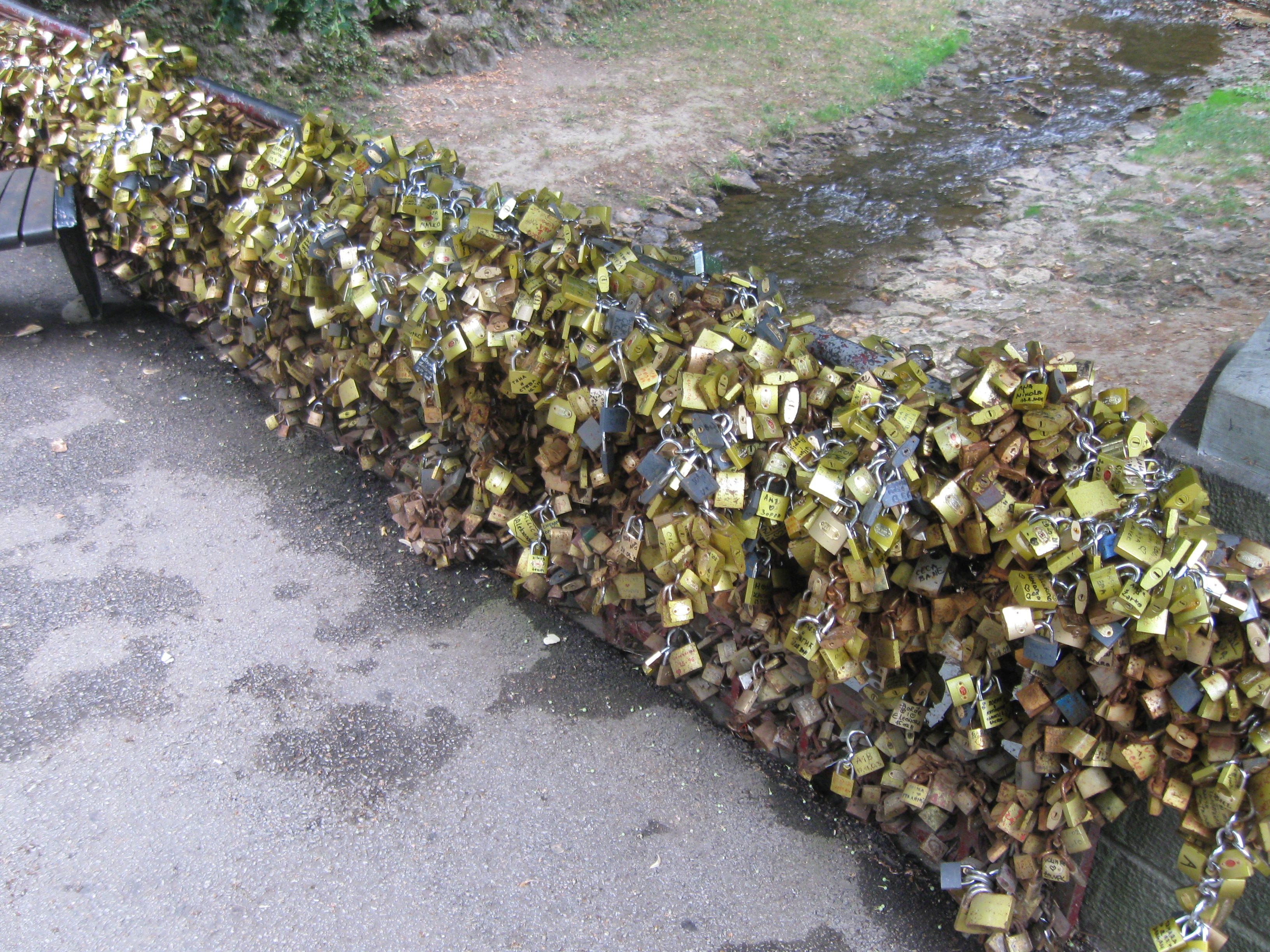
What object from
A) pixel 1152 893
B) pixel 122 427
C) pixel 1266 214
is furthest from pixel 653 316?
pixel 1266 214

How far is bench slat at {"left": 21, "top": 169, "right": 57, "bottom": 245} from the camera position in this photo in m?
4.26

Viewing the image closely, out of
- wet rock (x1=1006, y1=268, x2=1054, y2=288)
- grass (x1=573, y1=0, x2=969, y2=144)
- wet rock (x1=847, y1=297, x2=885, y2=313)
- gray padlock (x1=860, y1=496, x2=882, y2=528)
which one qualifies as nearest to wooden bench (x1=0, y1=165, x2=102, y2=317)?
wet rock (x1=847, y1=297, x2=885, y2=313)

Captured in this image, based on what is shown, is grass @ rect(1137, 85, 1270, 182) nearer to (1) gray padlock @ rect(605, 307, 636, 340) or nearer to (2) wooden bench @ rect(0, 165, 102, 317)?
(1) gray padlock @ rect(605, 307, 636, 340)

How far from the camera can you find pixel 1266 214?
561 centimetres

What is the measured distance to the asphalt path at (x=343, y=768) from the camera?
88.0 inches

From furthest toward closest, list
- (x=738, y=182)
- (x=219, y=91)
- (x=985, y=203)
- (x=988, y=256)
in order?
(x=738, y=182) < (x=985, y=203) < (x=988, y=256) < (x=219, y=91)

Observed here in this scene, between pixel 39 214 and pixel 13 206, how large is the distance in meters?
0.17

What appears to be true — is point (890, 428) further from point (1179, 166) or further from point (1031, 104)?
point (1031, 104)

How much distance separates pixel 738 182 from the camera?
6.80 meters

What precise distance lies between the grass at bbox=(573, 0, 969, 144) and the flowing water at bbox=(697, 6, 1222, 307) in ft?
2.08

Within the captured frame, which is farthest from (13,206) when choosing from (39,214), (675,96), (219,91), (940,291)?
(675,96)

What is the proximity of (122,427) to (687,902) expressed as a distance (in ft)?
10.7

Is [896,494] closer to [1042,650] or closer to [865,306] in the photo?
[1042,650]

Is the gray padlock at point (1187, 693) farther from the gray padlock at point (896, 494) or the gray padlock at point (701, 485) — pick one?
the gray padlock at point (701, 485)
